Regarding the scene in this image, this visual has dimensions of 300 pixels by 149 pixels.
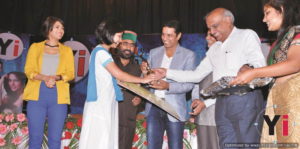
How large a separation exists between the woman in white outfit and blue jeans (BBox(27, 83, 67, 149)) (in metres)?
0.77

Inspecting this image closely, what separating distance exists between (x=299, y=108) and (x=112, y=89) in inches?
58.2

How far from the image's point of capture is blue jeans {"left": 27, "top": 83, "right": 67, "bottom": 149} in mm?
3379

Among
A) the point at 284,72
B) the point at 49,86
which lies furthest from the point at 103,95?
the point at 284,72

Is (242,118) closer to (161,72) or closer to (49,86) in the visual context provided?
(161,72)

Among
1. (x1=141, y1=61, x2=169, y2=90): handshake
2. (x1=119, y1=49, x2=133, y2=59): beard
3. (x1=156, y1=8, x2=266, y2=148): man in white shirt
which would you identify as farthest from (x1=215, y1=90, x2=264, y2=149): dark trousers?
(x1=119, y1=49, x2=133, y2=59): beard

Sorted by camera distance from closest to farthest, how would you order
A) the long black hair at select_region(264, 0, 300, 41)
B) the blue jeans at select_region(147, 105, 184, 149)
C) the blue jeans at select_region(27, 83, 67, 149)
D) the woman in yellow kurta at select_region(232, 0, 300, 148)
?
1. the woman in yellow kurta at select_region(232, 0, 300, 148)
2. the long black hair at select_region(264, 0, 300, 41)
3. the blue jeans at select_region(147, 105, 184, 149)
4. the blue jeans at select_region(27, 83, 67, 149)

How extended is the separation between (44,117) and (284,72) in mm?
2448

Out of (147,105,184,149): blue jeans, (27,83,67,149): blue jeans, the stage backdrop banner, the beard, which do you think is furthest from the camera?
the stage backdrop banner

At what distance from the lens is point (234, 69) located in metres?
2.67

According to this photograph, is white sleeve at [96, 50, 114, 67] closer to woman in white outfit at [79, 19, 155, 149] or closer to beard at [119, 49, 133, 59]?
woman in white outfit at [79, 19, 155, 149]

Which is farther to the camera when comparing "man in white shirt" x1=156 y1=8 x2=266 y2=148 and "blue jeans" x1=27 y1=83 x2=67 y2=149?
"blue jeans" x1=27 y1=83 x2=67 y2=149

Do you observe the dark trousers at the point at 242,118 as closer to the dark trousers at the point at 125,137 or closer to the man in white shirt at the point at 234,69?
the man in white shirt at the point at 234,69

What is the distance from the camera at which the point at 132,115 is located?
3.48 metres

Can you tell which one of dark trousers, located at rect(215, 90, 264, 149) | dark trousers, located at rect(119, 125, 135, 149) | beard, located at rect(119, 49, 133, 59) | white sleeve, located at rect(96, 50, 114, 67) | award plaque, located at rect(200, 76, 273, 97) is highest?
beard, located at rect(119, 49, 133, 59)
